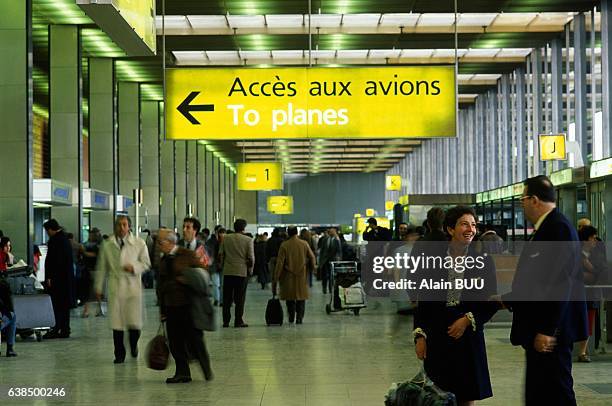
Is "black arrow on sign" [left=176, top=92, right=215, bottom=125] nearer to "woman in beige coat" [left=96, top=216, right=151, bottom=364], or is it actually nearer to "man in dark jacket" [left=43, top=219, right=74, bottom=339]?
"woman in beige coat" [left=96, top=216, right=151, bottom=364]

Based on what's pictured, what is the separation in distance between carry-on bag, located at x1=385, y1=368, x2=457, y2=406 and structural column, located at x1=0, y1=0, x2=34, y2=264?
47.1 feet

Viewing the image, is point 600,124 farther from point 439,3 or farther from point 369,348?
point 369,348

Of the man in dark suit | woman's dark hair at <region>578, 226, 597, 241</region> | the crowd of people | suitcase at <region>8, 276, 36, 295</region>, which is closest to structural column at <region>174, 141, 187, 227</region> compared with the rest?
the crowd of people

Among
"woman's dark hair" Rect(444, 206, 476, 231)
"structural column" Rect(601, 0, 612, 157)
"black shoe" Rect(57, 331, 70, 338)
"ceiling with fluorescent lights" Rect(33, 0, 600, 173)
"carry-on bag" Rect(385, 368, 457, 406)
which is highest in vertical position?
"ceiling with fluorescent lights" Rect(33, 0, 600, 173)

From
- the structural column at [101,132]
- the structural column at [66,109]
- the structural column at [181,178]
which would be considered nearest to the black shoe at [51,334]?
the structural column at [66,109]

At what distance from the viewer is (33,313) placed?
1421cm

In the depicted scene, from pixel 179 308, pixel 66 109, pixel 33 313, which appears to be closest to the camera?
pixel 179 308

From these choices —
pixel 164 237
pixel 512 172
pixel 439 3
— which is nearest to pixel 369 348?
pixel 164 237

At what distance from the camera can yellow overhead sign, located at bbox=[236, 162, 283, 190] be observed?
1439 inches

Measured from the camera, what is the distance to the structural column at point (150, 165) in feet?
125

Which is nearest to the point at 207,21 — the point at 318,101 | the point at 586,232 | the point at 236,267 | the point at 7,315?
the point at 236,267

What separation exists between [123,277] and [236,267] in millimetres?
4773

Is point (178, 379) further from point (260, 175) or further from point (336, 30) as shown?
point (260, 175)

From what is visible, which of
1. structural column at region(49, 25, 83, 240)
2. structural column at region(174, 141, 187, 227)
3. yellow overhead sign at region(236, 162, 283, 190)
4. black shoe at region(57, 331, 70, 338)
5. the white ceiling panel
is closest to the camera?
black shoe at region(57, 331, 70, 338)
